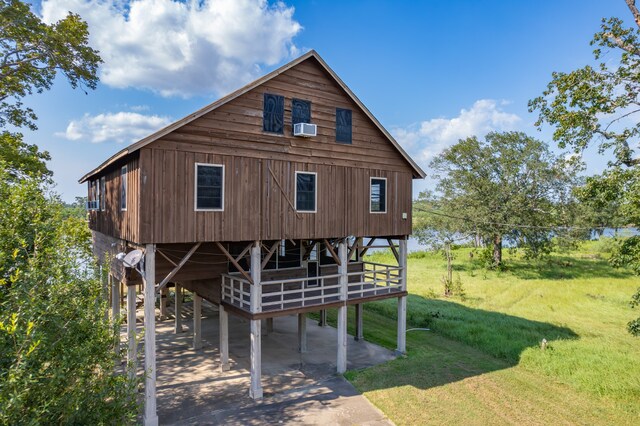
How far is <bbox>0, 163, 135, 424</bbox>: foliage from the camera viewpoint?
5.19 meters

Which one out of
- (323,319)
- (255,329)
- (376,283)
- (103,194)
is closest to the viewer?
(255,329)

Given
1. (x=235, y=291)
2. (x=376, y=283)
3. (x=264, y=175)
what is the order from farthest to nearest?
(x=376, y=283), (x=235, y=291), (x=264, y=175)

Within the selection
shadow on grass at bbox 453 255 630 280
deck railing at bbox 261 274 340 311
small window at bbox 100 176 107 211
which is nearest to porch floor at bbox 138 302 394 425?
deck railing at bbox 261 274 340 311

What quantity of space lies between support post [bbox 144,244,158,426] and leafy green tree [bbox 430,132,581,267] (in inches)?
1269

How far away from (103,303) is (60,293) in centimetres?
91

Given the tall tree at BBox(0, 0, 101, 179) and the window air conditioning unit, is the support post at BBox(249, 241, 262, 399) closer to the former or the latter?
the window air conditioning unit

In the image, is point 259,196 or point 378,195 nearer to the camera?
point 259,196

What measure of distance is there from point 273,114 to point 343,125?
2.86 m

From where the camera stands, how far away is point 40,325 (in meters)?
5.72

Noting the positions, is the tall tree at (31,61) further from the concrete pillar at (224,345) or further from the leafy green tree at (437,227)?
the leafy green tree at (437,227)

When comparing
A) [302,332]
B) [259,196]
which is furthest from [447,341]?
[259,196]

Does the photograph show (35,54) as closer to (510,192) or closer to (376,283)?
(376,283)

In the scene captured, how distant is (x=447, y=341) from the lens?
17688mm

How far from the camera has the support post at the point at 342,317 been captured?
1398 centimetres
